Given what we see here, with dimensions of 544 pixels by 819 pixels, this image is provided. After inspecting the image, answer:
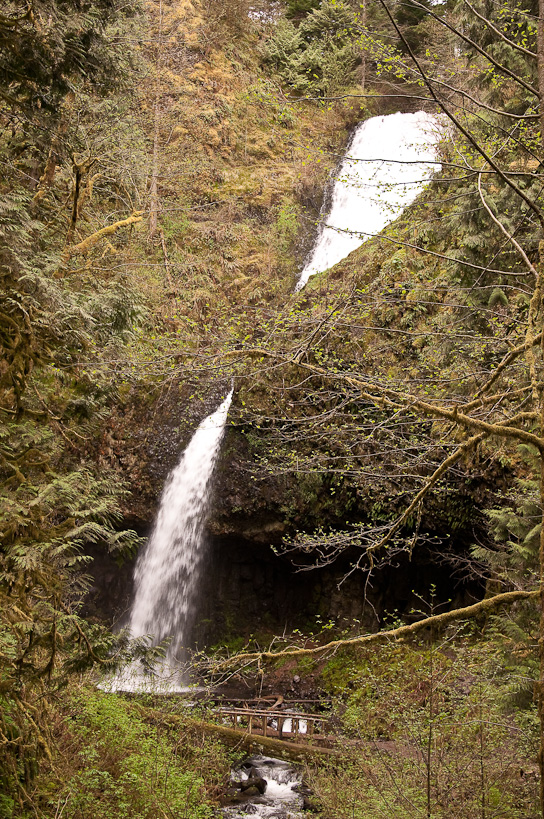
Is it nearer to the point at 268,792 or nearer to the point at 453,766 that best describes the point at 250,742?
the point at 268,792

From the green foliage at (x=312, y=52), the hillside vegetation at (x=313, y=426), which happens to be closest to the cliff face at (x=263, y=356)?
the hillside vegetation at (x=313, y=426)

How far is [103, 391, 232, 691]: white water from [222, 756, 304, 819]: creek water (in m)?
4.19

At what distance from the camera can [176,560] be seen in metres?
12.9

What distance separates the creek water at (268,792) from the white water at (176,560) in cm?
419

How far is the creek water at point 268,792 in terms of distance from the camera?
720 centimetres

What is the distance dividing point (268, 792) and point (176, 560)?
5.74 metres

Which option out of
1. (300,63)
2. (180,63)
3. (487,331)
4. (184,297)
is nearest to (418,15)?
(300,63)

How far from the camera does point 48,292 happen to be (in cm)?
524

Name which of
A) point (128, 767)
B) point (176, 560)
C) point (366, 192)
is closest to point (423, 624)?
point (128, 767)

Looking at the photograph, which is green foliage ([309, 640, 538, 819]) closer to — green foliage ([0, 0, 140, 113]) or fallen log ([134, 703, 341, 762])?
fallen log ([134, 703, 341, 762])

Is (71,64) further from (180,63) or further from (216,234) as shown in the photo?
(180,63)

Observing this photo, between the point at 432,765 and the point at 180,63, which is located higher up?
the point at 180,63

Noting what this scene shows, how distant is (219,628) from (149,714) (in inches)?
208

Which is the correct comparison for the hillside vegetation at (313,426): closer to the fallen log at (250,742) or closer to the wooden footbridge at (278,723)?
the fallen log at (250,742)
